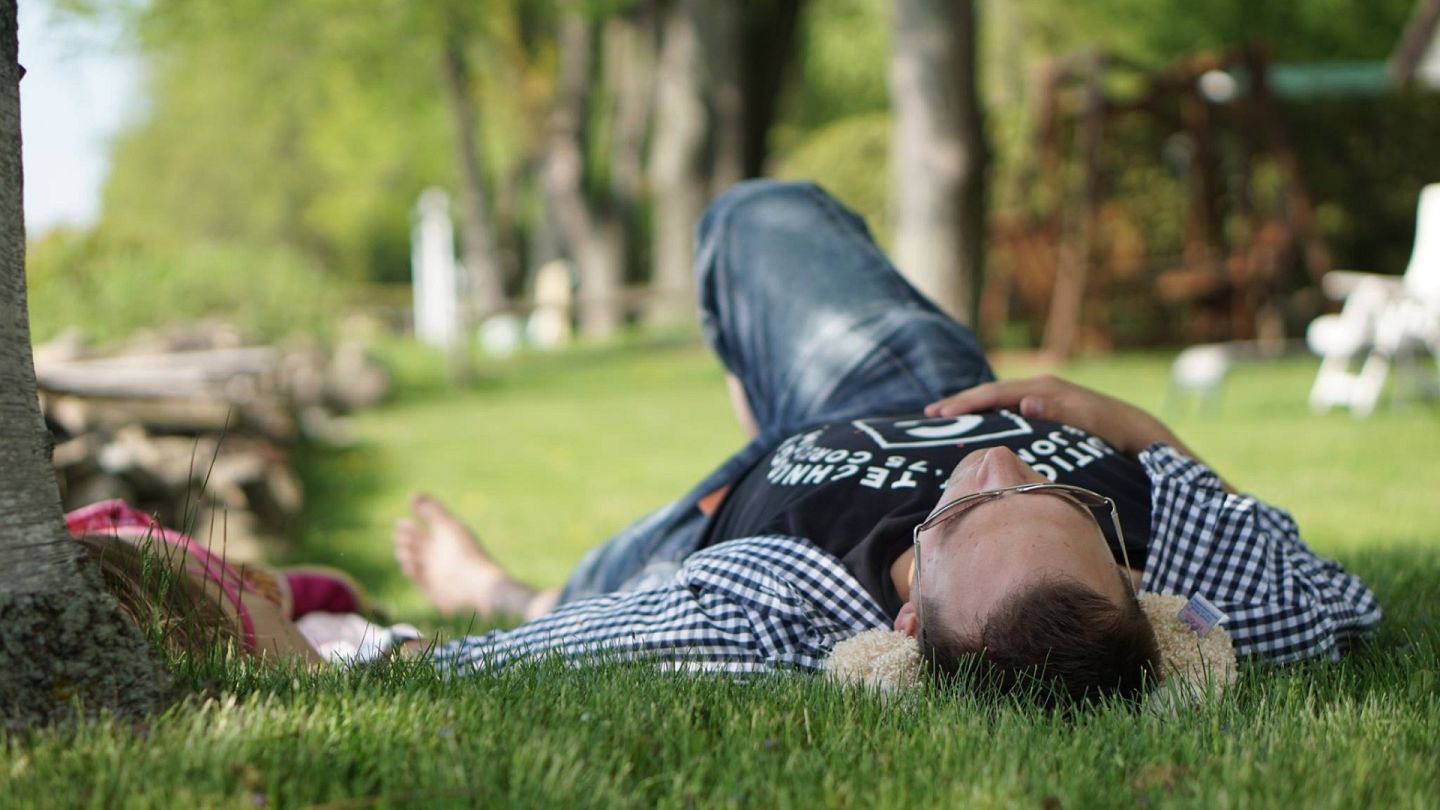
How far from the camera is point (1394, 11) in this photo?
26.9m

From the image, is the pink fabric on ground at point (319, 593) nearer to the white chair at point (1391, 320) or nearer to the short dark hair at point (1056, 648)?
the short dark hair at point (1056, 648)

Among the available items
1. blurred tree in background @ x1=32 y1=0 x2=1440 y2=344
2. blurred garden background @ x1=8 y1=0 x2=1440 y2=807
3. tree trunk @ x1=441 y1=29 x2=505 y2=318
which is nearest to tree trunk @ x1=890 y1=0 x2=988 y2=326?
blurred garden background @ x1=8 y1=0 x2=1440 y2=807

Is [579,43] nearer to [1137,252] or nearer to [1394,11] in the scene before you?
[1137,252]

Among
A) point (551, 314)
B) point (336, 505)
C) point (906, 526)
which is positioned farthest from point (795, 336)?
point (551, 314)

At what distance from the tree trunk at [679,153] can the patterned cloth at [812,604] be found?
16.3 metres

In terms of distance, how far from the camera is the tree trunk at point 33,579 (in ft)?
6.32

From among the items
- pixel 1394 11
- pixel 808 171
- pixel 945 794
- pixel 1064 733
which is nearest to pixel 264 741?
pixel 945 794

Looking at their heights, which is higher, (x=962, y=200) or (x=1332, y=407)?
(x=962, y=200)

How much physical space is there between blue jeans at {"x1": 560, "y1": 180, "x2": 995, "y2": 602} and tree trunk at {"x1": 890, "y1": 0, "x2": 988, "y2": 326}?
6636 mm

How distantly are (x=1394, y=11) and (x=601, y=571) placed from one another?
27.8 m

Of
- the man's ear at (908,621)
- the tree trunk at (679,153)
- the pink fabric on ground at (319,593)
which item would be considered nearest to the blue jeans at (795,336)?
the pink fabric on ground at (319,593)

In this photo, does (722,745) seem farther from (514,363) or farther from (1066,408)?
(514,363)

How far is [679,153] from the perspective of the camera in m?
19.8

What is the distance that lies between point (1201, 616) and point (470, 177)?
21.6m
